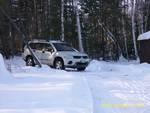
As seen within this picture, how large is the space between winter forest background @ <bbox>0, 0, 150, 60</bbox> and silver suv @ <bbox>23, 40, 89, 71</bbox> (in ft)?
57.0

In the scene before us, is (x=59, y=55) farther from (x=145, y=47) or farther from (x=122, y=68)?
(x=145, y=47)

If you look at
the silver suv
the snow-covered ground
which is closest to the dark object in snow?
A: the silver suv

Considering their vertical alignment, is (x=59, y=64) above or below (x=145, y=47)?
above

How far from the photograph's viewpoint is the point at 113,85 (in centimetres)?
1680

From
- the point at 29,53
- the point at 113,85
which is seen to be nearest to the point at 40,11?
the point at 29,53

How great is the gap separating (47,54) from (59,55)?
114 cm

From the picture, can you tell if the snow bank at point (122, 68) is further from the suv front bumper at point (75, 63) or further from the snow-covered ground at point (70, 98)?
the snow-covered ground at point (70, 98)

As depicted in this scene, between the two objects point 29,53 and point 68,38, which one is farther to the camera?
point 68,38

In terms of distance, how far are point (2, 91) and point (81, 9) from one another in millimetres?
36454

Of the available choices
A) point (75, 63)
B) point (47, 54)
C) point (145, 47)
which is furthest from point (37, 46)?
point (145, 47)

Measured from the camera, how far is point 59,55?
1057 inches

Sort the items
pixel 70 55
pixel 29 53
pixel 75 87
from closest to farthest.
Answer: pixel 75 87 < pixel 70 55 < pixel 29 53

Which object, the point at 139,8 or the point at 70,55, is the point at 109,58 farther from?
the point at 70,55

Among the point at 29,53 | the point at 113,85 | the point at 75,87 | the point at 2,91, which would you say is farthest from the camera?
the point at 29,53
